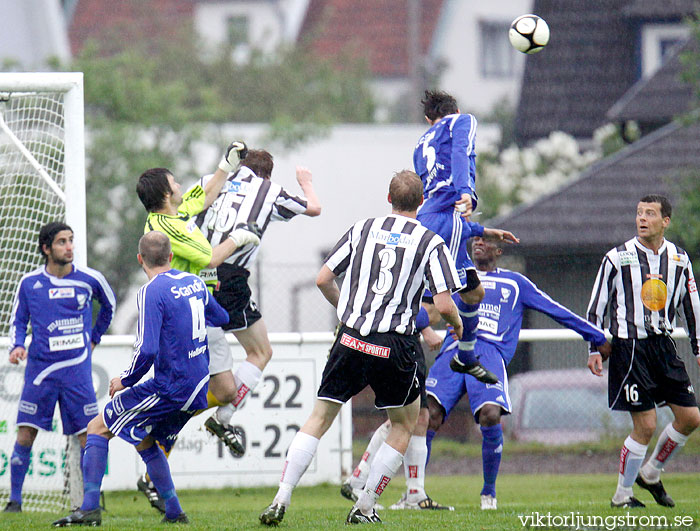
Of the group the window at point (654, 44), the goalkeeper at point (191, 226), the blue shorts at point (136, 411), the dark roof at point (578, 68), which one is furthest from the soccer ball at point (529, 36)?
the dark roof at point (578, 68)

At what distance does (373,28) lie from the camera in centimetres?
4484

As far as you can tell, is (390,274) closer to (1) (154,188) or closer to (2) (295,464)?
(2) (295,464)

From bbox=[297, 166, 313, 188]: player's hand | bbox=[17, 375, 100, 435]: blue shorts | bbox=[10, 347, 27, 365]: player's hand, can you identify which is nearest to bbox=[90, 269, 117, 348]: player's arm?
bbox=[17, 375, 100, 435]: blue shorts

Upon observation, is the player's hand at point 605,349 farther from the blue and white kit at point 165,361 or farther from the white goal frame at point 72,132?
the white goal frame at point 72,132

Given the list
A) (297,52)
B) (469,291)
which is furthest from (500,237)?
(297,52)

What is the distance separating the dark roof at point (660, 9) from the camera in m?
24.5

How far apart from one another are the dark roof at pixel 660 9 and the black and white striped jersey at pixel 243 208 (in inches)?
689

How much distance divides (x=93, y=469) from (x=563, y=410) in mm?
7600

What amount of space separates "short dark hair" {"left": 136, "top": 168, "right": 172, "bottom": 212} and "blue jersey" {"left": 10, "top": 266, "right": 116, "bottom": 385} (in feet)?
3.56

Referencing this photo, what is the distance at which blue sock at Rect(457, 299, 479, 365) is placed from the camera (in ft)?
27.4

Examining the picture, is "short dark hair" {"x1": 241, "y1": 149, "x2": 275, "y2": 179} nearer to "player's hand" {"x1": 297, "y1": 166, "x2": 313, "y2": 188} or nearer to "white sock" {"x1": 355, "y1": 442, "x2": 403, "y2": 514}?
"player's hand" {"x1": 297, "y1": 166, "x2": 313, "y2": 188}

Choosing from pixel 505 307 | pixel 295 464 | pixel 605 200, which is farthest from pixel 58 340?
pixel 605 200

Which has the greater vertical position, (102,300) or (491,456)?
→ (102,300)

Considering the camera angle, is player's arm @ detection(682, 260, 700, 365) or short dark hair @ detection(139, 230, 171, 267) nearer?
short dark hair @ detection(139, 230, 171, 267)
